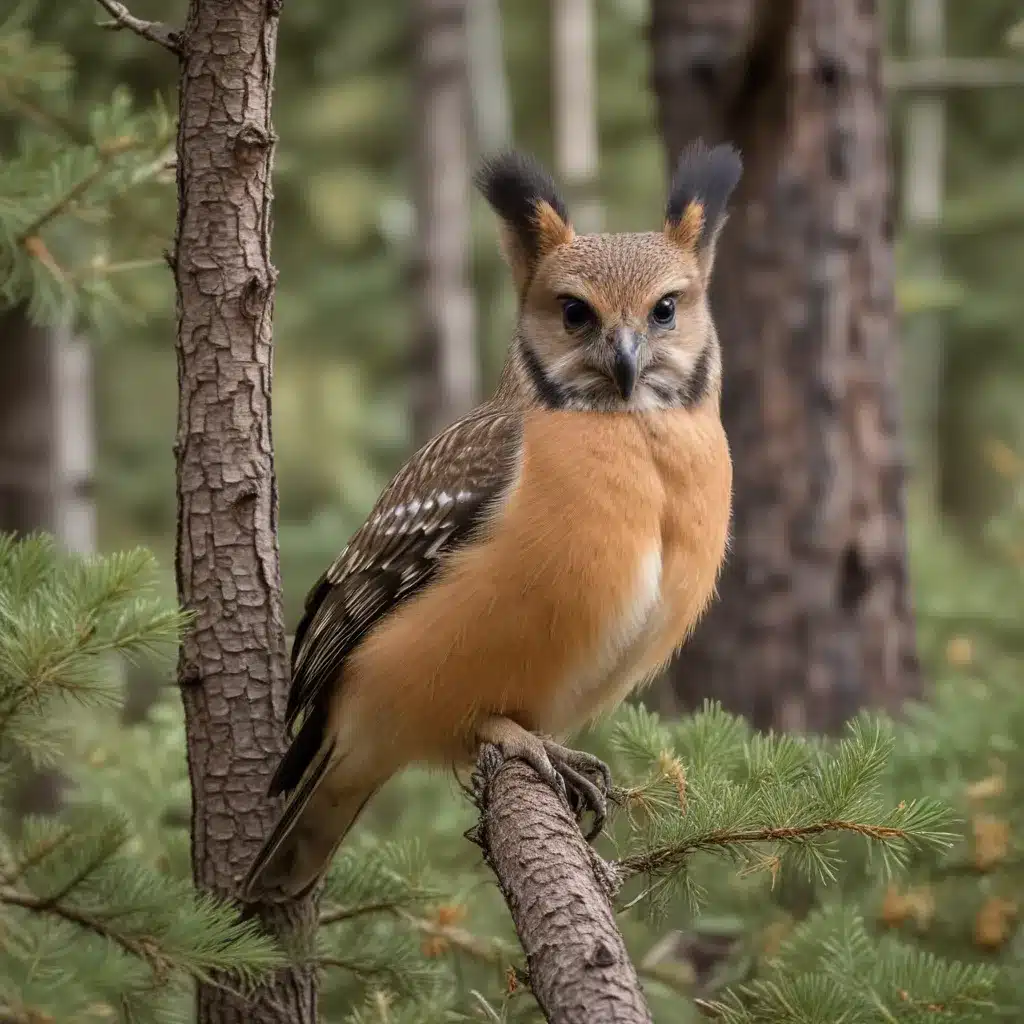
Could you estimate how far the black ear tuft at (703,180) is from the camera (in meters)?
5.33

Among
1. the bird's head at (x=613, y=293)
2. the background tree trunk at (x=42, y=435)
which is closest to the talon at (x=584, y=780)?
the bird's head at (x=613, y=293)

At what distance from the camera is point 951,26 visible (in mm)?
16156

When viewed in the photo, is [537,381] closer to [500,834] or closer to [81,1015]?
[500,834]

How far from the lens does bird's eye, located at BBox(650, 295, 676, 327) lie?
16.6ft

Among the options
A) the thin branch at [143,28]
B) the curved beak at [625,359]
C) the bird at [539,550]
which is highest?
the thin branch at [143,28]

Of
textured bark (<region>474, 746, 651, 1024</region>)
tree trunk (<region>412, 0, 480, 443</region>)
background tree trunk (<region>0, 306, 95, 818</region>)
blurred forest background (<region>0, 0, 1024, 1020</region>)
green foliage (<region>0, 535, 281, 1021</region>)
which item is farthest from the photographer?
tree trunk (<region>412, 0, 480, 443</region>)

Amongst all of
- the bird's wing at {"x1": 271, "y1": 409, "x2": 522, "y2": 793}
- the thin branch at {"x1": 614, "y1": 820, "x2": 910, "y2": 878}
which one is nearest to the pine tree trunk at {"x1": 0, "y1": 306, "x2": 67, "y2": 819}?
the bird's wing at {"x1": 271, "y1": 409, "x2": 522, "y2": 793}

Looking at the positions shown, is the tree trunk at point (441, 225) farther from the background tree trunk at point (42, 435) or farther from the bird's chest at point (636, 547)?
the bird's chest at point (636, 547)

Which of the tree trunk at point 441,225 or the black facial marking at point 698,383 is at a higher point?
the tree trunk at point 441,225

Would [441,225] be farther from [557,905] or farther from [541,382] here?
[557,905]

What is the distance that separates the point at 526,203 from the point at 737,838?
2.74m

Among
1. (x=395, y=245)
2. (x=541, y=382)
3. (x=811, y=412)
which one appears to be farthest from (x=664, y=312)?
(x=395, y=245)

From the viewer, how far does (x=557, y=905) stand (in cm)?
306

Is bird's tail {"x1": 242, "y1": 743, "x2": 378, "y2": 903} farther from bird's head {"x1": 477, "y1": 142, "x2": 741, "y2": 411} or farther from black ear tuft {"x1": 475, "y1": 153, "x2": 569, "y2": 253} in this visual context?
black ear tuft {"x1": 475, "y1": 153, "x2": 569, "y2": 253}
